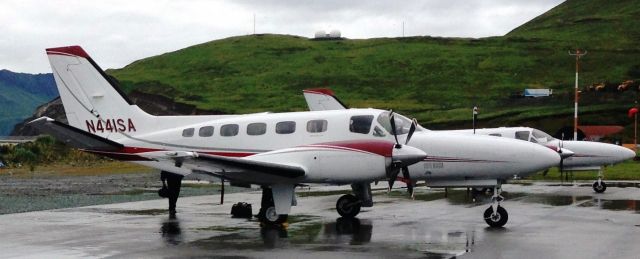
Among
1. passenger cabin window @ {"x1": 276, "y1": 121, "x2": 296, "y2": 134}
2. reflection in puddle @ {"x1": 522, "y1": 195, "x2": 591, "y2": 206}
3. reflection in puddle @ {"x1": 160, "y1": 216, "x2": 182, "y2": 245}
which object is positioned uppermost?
passenger cabin window @ {"x1": 276, "y1": 121, "x2": 296, "y2": 134}

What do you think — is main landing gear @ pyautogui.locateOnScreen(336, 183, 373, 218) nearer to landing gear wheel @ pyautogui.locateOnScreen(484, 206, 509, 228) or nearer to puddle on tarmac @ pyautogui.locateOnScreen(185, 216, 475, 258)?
puddle on tarmac @ pyautogui.locateOnScreen(185, 216, 475, 258)

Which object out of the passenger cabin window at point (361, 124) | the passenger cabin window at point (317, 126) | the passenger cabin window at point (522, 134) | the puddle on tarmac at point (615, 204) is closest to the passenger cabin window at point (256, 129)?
the passenger cabin window at point (317, 126)

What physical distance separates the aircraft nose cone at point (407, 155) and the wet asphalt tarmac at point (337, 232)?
1.55 metres

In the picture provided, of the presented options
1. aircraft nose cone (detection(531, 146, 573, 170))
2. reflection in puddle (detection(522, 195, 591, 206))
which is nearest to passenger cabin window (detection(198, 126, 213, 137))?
aircraft nose cone (detection(531, 146, 573, 170))

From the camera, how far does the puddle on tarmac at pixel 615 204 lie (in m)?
24.2

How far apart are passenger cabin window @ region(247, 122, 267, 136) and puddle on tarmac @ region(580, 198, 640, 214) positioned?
10.2 metres

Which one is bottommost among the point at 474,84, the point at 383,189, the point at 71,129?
the point at 383,189

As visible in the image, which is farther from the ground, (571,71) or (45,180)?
(571,71)

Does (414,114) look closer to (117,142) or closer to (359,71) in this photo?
(359,71)

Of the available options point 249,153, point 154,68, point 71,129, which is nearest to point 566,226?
point 249,153

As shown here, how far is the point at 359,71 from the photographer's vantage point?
16662 centimetres

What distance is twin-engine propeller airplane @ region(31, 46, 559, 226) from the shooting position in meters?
19.2

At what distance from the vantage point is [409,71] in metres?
163

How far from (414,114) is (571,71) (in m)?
49.8
